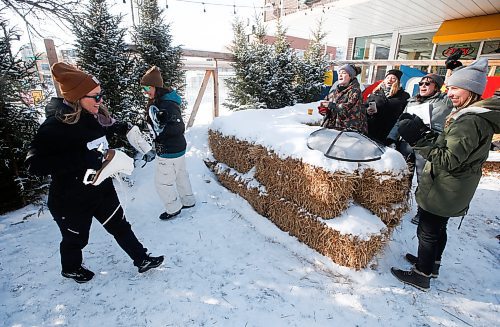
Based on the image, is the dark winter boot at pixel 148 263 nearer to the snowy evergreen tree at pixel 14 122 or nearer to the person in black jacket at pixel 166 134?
the person in black jacket at pixel 166 134

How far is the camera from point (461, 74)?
1869mm

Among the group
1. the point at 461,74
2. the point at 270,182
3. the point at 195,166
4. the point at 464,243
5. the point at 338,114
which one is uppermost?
the point at 461,74

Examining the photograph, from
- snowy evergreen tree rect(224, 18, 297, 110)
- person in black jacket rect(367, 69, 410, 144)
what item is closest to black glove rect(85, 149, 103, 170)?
person in black jacket rect(367, 69, 410, 144)

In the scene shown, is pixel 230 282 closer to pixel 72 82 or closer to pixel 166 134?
pixel 166 134

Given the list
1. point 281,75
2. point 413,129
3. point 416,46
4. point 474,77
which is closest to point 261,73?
point 281,75

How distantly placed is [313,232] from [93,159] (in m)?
2.26

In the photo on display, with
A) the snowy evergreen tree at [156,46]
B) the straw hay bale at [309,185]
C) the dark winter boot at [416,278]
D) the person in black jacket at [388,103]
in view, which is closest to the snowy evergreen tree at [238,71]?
the snowy evergreen tree at [156,46]

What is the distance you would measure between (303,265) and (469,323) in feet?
4.64

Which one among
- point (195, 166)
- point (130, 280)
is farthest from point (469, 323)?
point (195, 166)

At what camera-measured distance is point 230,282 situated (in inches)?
93.9

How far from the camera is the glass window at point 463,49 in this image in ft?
32.2

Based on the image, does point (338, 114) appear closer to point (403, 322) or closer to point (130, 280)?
point (403, 322)

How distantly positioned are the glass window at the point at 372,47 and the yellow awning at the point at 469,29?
320 centimetres

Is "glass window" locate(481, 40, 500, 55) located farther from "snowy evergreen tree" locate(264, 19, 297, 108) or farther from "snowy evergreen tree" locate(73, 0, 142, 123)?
"snowy evergreen tree" locate(73, 0, 142, 123)
